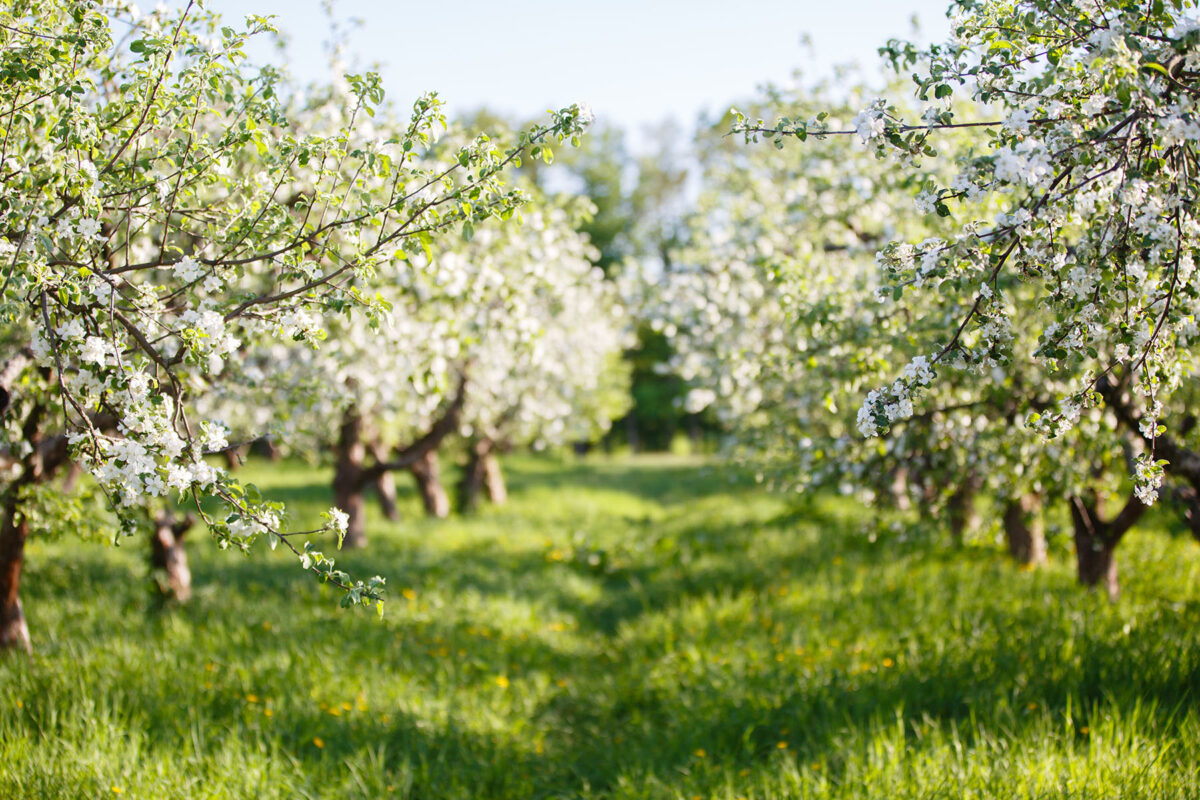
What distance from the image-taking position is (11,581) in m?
6.51

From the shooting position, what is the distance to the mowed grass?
512 centimetres

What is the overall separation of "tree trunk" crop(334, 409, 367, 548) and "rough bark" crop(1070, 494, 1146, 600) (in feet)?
32.7

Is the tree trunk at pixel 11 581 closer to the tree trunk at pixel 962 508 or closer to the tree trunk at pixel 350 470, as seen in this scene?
the tree trunk at pixel 350 470

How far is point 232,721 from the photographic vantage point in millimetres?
6090

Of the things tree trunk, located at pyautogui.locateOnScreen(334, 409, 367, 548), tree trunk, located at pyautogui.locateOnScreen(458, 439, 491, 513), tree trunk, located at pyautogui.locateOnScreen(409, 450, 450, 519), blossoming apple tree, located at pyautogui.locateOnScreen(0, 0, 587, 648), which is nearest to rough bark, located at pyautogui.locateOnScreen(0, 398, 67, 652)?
blossoming apple tree, located at pyautogui.locateOnScreen(0, 0, 587, 648)

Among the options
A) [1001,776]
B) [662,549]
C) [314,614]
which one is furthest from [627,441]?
[1001,776]

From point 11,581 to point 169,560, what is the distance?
2.49m

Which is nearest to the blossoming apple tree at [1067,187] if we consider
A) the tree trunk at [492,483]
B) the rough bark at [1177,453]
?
the rough bark at [1177,453]

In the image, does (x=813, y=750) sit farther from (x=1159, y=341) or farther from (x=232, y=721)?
(x=232, y=721)

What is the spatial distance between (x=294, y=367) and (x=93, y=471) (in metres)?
7.69

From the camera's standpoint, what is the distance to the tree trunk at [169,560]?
888 centimetres

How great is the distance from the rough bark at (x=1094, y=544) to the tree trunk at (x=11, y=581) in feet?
30.0

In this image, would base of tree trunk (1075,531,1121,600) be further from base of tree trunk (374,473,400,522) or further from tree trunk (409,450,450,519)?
base of tree trunk (374,473,400,522)

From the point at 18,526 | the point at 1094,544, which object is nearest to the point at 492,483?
the point at 18,526
